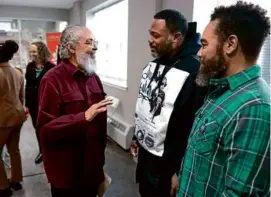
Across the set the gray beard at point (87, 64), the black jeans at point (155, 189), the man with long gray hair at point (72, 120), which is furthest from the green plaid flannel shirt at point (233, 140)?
the gray beard at point (87, 64)

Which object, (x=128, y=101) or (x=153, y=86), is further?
(x=128, y=101)

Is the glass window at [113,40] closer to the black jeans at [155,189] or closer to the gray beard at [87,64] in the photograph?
the gray beard at [87,64]

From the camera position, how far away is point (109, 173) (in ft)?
9.53

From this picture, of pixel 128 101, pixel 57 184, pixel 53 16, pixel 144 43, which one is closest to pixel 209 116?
pixel 57 184

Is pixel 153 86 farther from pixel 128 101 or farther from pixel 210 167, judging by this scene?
pixel 128 101

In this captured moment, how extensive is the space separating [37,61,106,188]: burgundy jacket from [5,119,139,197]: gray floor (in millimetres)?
1178

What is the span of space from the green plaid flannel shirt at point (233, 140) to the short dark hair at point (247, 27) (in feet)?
0.24

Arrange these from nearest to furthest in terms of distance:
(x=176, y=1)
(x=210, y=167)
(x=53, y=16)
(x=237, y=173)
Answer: (x=237, y=173) → (x=210, y=167) → (x=176, y=1) → (x=53, y=16)

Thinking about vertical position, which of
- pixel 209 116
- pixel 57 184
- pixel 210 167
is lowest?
pixel 57 184

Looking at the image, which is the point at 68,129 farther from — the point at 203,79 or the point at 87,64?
the point at 203,79

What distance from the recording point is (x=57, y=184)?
4.51 feet

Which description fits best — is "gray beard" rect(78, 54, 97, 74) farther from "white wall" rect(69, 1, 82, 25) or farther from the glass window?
"white wall" rect(69, 1, 82, 25)

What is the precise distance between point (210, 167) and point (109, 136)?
336 cm

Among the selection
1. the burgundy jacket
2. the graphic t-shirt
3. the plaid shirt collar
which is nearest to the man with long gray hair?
the burgundy jacket
